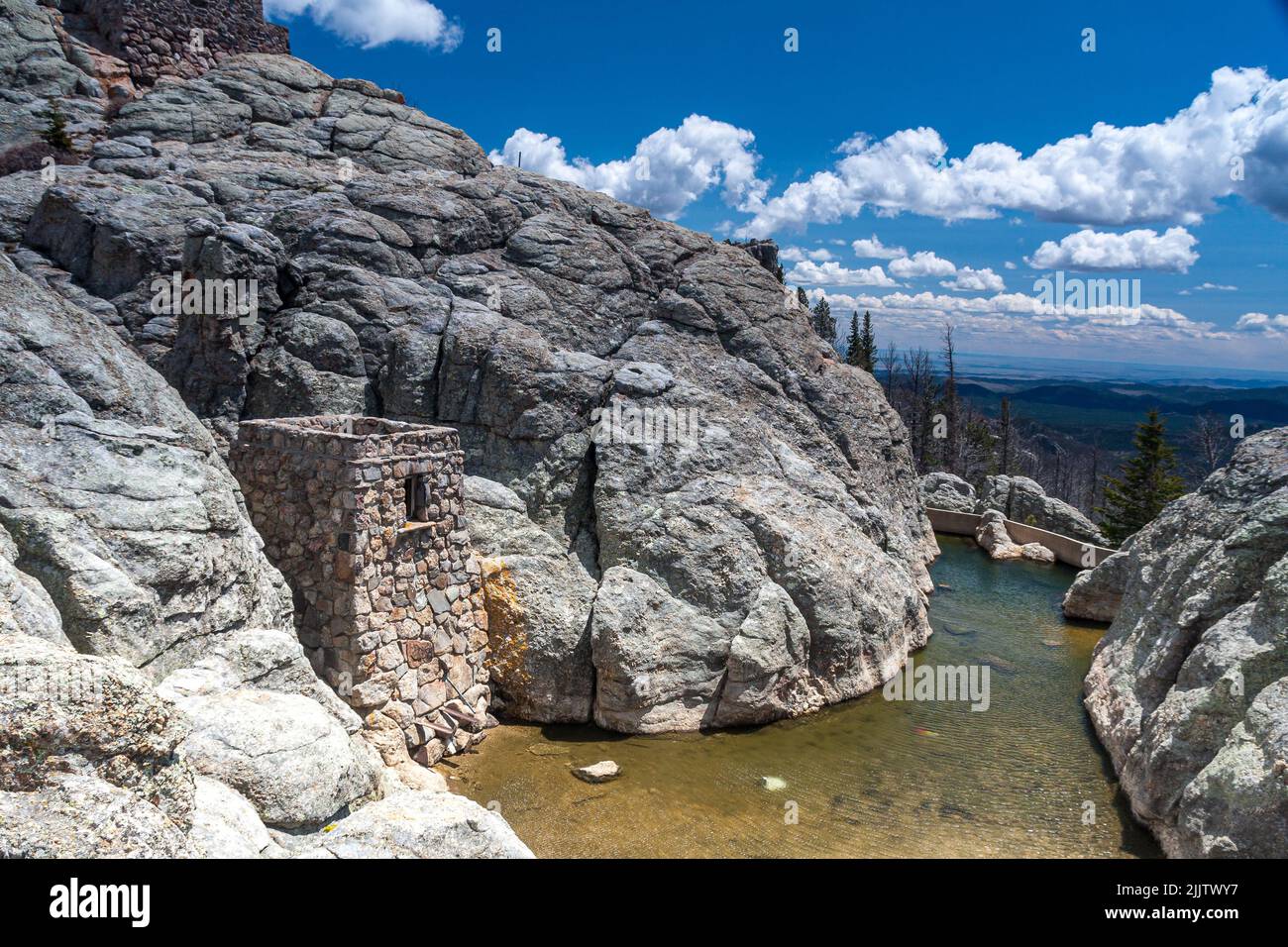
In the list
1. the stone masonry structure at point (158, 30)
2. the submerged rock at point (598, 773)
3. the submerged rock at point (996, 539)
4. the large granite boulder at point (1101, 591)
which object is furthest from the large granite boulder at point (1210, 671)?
the stone masonry structure at point (158, 30)

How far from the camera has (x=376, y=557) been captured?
13.9m

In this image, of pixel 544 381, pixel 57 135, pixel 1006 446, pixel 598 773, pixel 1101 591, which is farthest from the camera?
pixel 1006 446

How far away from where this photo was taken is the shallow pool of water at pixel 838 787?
12914mm

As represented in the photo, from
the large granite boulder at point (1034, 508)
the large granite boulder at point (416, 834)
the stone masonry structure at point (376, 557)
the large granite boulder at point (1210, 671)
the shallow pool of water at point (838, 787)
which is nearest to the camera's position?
the large granite boulder at point (416, 834)

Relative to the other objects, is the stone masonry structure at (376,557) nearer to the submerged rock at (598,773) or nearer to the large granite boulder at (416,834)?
the submerged rock at (598,773)

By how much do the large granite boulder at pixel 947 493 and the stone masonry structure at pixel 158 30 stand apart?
1451 inches

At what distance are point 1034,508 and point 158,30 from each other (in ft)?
138

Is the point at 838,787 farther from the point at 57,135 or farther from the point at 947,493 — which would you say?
the point at 947,493

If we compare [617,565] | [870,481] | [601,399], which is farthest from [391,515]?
[870,481]

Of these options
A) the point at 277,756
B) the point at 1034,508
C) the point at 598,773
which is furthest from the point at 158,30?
the point at 1034,508

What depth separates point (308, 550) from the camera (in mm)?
13953

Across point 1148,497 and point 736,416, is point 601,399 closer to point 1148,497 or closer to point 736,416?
point 736,416

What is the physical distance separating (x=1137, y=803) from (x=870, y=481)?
1235 cm

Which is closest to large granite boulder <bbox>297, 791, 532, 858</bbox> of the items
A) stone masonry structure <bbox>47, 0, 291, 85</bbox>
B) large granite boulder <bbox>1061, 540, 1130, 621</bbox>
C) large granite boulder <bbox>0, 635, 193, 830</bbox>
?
large granite boulder <bbox>0, 635, 193, 830</bbox>
